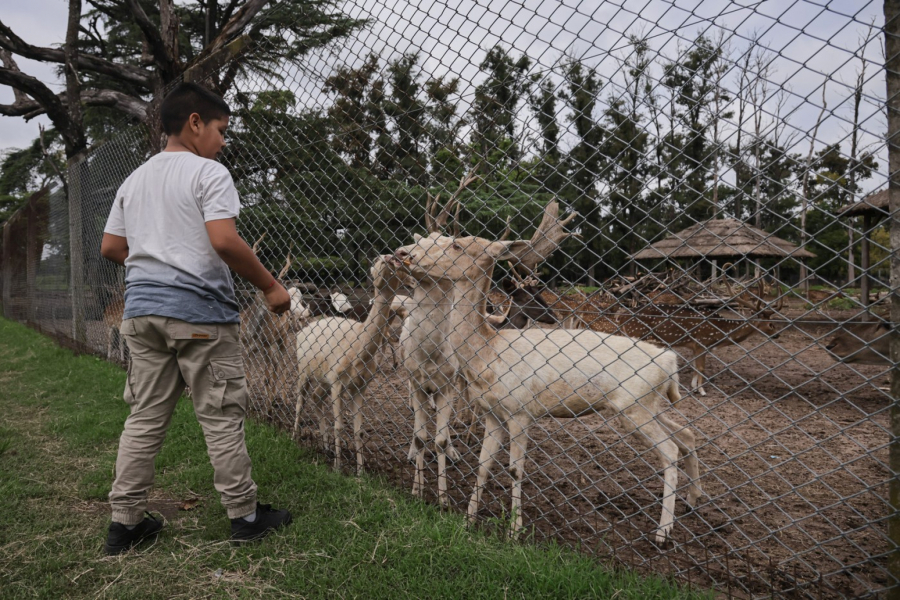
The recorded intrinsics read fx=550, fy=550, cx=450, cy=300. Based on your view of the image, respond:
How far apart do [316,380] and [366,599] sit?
2960mm

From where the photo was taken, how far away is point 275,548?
2602 millimetres

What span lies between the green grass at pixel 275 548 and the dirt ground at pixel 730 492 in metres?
0.32

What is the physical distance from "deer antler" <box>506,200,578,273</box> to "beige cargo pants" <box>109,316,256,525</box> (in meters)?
1.78

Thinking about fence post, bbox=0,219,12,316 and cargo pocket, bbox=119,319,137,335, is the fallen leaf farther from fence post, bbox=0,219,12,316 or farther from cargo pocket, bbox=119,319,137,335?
fence post, bbox=0,219,12,316

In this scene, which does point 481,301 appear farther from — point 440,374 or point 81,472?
point 81,472

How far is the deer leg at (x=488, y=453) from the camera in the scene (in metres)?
3.31

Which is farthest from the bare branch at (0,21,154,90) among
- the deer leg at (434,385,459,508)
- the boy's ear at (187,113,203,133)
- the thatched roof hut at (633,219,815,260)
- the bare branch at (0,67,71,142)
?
the thatched roof hut at (633,219,815,260)

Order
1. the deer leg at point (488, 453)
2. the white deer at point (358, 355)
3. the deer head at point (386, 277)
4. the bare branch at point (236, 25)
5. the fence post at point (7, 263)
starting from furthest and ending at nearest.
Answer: the fence post at point (7, 263) → the bare branch at point (236, 25) → the white deer at point (358, 355) → the deer head at point (386, 277) → the deer leg at point (488, 453)

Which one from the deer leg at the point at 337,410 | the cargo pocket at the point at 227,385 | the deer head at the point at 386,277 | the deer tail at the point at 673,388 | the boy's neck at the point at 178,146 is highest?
the boy's neck at the point at 178,146

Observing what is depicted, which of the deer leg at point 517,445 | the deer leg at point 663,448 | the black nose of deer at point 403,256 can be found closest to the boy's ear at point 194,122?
the black nose of deer at point 403,256

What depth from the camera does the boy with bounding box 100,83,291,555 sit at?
2.54 m

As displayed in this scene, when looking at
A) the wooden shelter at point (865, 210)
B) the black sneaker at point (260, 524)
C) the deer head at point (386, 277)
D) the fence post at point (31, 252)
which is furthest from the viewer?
the fence post at point (31, 252)

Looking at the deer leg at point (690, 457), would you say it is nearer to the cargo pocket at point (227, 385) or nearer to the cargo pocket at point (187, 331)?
the cargo pocket at point (227, 385)

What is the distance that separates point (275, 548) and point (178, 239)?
5.01 ft
